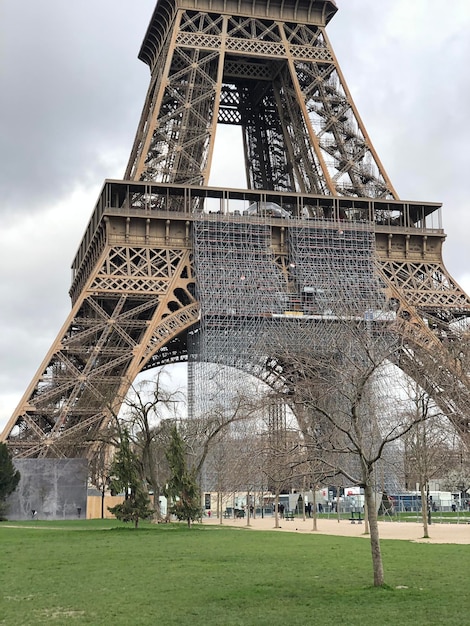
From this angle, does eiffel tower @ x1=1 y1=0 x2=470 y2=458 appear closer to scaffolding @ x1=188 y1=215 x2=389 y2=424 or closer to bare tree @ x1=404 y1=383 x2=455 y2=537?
scaffolding @ x1=188 y1=215 x2=389 y2=424

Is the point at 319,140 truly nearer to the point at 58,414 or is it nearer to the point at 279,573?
the point at 58,414

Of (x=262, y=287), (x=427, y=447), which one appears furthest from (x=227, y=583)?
(x=262, y=287)

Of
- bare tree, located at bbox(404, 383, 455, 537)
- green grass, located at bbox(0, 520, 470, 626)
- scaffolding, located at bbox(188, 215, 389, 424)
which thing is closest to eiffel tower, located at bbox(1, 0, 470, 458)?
scaffolding, located at bbox(188, 215, 389, 424)

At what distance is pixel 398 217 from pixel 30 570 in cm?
4135

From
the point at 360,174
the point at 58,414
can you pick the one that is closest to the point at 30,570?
the point at 58,414

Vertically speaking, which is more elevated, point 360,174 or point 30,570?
point 360,174

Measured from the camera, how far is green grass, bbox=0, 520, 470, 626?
14359 mm

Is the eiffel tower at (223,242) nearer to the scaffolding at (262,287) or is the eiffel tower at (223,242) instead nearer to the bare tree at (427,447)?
the scaffolding at (262,287)

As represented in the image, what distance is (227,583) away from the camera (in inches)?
725

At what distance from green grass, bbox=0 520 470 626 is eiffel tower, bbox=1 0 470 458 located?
58.9 ft

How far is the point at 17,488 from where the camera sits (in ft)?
149

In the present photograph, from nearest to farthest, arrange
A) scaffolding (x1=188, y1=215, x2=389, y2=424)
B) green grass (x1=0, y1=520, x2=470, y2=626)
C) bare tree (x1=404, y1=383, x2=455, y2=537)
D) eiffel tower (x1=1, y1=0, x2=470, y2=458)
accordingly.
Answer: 1. green grass (x1=0, y1=520, x2=470, y2=626)
2. bare tree (x1=404, y1=383, x2=455, y2=537)
3. eiffel tower (x1=1, y1=0, x2=470, y2=458)
4. scaffolding (x1=188, y1=215, x2=389, y2=424)

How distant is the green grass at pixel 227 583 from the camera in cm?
1436

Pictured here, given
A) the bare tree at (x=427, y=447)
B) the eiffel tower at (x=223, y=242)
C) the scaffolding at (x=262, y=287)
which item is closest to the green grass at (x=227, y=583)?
the bare tree at (x=427, y=447)
